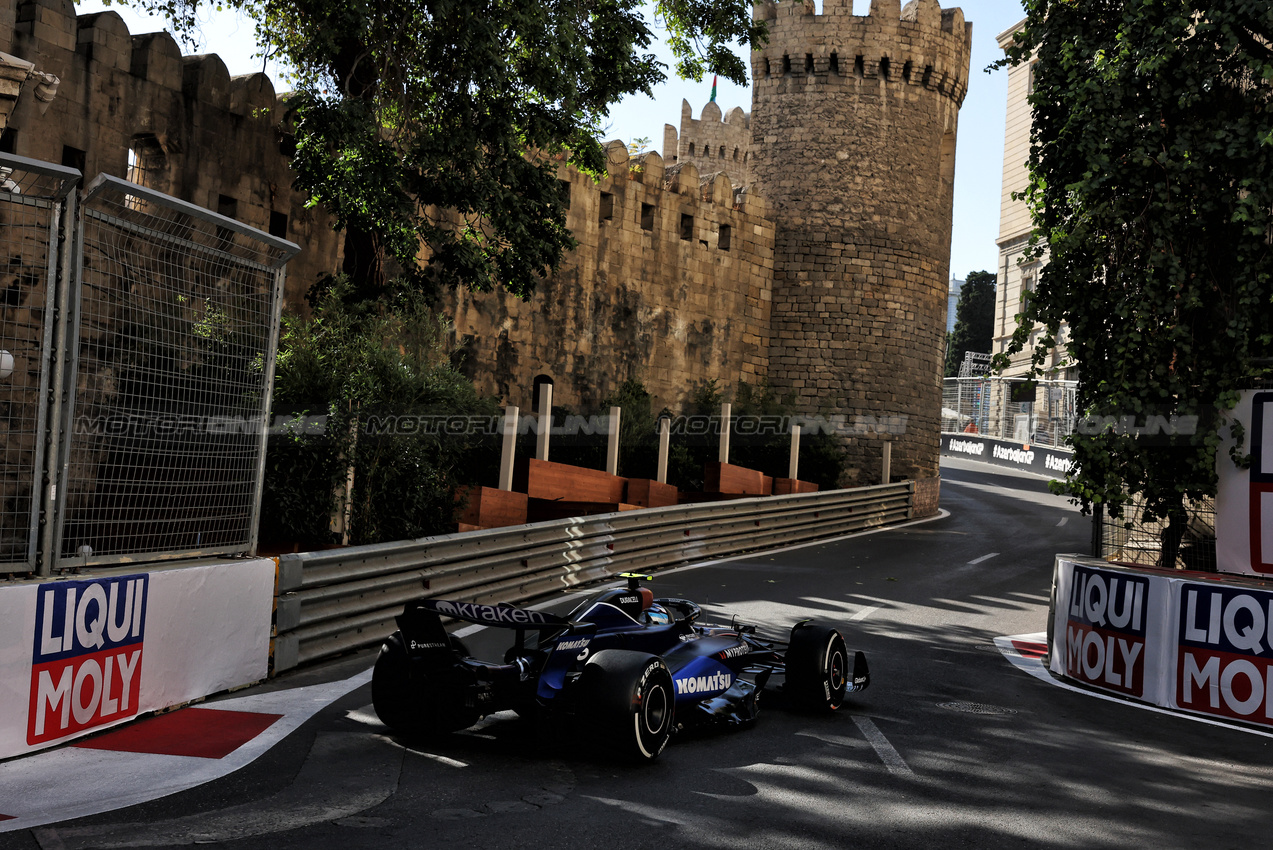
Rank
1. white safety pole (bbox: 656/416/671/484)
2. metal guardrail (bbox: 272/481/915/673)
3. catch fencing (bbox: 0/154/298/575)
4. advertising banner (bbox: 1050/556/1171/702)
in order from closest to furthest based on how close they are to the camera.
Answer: catch fencing (bbox: 0/154/298/575) < metal guardrail (bbox: 272/481/915/673) < advertising banner (bbox: 1050/556/1171/702) < white safety pole (bbox: 656/416/671/484)

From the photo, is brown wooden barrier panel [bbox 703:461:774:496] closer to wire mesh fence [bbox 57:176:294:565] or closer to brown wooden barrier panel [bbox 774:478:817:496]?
brown wooden barrier panel [bbox 774:478:817:496]

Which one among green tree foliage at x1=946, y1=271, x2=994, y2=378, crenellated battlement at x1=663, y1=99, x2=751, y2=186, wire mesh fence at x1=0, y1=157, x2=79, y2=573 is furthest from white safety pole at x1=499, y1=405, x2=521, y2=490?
green tree foliage at x1=946, y1=271, x2=994, y2=378

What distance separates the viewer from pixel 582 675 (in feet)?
18.6

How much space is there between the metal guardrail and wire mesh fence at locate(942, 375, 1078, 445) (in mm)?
21472

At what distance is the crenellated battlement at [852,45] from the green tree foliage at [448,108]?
1726cm

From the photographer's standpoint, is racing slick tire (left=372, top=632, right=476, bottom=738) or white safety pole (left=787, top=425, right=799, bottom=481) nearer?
racing slick tire (left=372, top=632, right=476, bottom=738)

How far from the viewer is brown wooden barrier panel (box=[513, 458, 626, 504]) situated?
53.6ft

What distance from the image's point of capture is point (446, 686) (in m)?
5.83

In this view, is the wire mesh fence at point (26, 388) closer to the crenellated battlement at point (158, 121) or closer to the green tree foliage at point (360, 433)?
the green tree foliage at point (360, 433)

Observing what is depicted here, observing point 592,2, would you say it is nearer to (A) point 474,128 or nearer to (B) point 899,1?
(A) point 474,128

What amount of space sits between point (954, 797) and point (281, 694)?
13.8 ft

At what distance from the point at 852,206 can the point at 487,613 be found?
27602 mm

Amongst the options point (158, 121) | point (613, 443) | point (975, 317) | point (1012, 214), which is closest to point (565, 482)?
point (613, 443)

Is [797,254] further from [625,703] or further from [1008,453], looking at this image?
[625,703]
